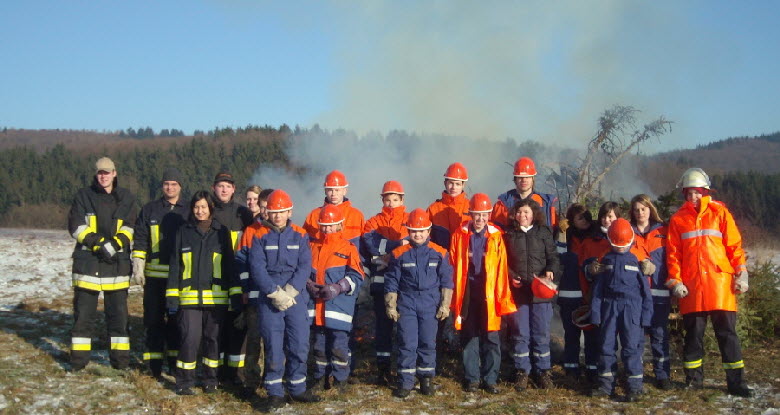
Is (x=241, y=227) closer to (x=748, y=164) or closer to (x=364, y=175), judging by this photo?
(x=364, y=175)

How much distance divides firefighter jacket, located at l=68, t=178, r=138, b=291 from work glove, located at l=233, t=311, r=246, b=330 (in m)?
1.39

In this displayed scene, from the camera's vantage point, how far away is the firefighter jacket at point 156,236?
6.42m

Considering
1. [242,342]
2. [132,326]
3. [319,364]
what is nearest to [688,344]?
[319,364]

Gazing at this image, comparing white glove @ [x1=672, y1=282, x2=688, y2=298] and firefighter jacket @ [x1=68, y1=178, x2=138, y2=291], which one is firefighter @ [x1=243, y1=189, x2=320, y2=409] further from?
white glove @ [x1=672, y1=282, x2=688, y2=298]

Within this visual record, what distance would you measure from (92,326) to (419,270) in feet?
11.6

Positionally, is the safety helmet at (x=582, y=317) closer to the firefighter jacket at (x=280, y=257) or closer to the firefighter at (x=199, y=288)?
the firefighter jacket at (x=280, y=257)

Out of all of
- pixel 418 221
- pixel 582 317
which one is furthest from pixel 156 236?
pixel 582 317

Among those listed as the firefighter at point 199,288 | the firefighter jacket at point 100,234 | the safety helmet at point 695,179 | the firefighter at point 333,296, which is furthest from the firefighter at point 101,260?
the safety helmet at point 695,179

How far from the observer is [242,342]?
639 centimetres

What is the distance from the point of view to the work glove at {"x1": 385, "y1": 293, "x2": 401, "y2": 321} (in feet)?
19.5

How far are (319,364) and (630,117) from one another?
680cm

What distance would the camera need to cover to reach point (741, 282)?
5.94 m

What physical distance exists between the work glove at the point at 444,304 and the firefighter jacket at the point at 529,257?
0.71 meters

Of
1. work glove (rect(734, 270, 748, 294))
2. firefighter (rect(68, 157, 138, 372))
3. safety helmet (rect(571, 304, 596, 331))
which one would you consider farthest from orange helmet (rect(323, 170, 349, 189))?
work glove (rect(734, 270, 748, 294))
